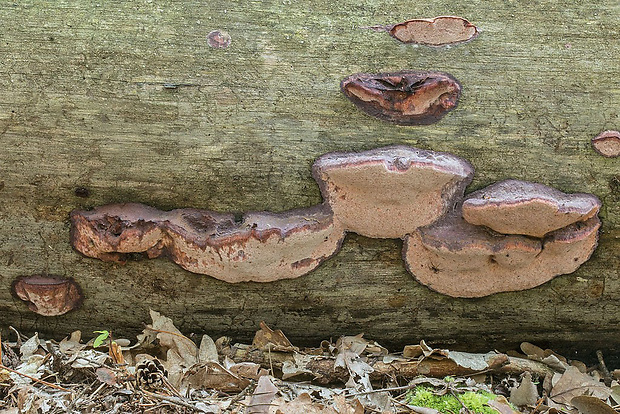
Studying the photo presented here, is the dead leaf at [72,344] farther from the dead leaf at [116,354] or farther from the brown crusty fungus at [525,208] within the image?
the brown crusty fungus at [525,208]

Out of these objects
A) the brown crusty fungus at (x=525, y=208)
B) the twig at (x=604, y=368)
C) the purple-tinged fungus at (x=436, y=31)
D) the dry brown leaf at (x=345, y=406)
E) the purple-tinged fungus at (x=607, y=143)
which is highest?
the purple-tinged fungus at (x=436, y=31)

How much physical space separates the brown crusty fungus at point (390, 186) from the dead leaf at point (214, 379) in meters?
0.80

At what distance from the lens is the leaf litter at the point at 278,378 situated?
7.96 feet

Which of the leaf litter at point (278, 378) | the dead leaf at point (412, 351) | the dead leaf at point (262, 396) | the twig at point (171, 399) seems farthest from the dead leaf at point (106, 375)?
the dead leaf at point (412, 351)

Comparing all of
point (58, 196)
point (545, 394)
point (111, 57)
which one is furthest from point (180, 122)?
point (545, 394)

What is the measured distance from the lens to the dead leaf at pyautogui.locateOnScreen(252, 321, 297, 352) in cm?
281

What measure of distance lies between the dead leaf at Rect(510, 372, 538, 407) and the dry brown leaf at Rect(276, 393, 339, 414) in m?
0.83

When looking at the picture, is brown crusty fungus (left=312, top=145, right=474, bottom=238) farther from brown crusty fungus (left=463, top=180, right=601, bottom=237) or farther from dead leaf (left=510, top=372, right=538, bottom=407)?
dead leaf (left=510, top=372, right=538, bottom=407)

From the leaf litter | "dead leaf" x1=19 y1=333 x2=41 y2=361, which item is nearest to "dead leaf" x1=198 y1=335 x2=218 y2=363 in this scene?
the leaf litter

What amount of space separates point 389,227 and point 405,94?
533 millimetres

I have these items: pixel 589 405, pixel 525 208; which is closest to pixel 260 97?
pixel 525 208

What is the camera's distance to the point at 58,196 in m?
2.54

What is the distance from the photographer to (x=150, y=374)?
2527mm

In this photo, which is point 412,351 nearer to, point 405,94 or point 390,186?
point 390,186
